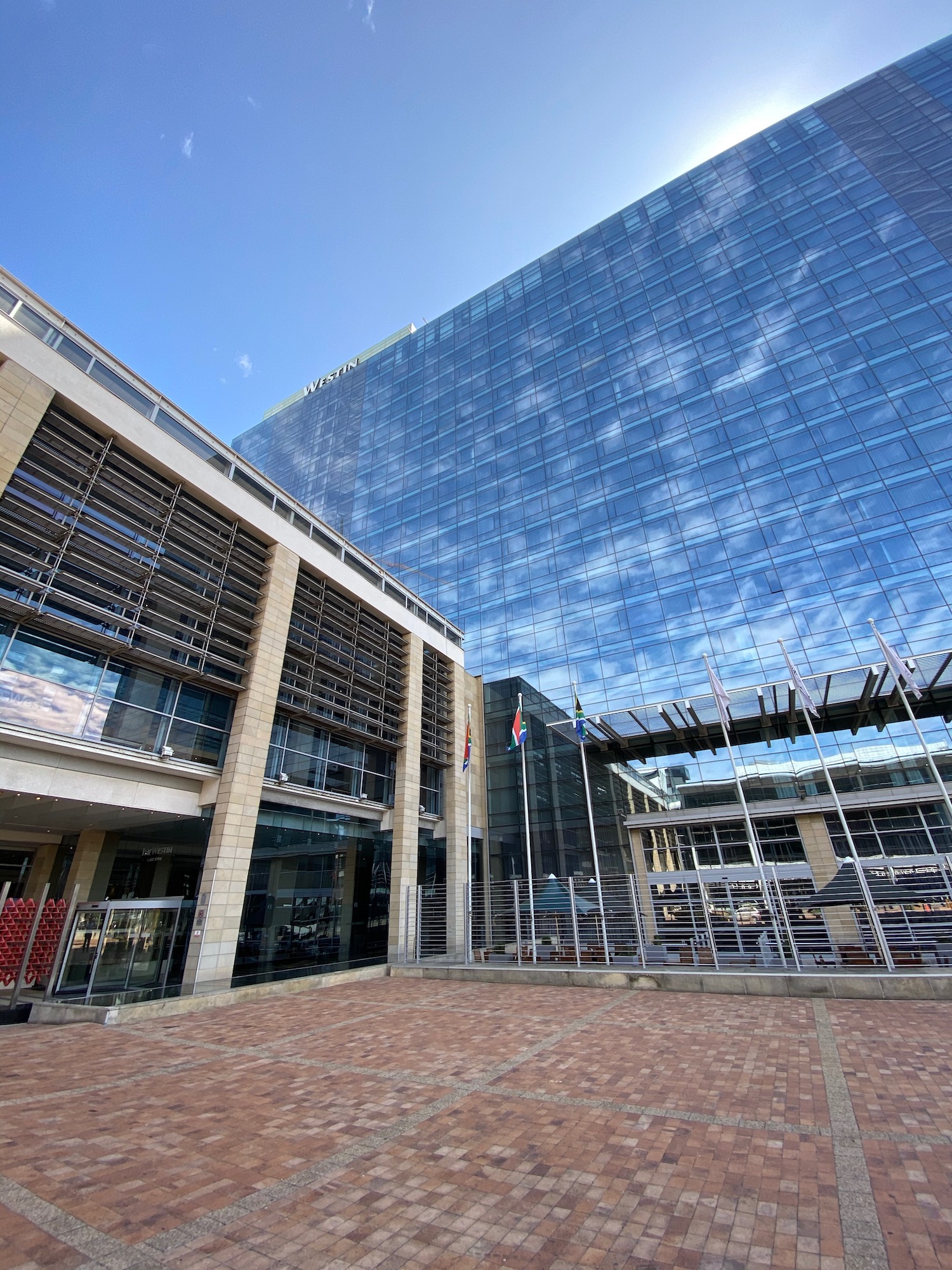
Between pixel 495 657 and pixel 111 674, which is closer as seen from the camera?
pixel 111 674

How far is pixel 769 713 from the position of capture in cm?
2670

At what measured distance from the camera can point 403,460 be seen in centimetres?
5197

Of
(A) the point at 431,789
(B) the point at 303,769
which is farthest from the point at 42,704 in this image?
(A) the point at 431,789

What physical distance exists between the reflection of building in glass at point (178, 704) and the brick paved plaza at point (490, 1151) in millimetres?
7050

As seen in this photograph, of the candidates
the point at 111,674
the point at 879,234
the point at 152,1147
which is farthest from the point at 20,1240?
the point at 879,234

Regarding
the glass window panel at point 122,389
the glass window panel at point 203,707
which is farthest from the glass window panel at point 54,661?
the glass window panel at point 122,389

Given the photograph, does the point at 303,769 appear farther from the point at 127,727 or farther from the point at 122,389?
the point at 122,389

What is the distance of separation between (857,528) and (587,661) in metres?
15.5

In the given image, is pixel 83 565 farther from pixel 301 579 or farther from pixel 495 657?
pixel 495 657

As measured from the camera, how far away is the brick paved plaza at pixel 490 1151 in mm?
3633

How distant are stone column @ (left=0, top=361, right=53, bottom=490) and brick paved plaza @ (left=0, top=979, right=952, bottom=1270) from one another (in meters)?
12.5

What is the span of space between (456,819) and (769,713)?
53.4 ft

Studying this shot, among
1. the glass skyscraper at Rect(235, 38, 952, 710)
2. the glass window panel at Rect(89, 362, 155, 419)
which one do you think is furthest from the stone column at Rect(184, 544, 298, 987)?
the glass skyscraper at Rect(235, 38, 952, 710)

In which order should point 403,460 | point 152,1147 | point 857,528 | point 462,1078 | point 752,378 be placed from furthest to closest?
1. point 403,460
2. point 752,378
3. point 857,528
4. point 462,1078
5. point 152,1147
